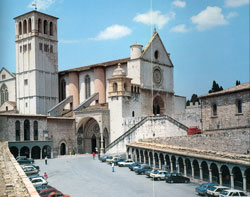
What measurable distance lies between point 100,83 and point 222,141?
32.5 meters

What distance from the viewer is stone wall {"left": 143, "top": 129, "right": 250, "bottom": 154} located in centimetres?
3117

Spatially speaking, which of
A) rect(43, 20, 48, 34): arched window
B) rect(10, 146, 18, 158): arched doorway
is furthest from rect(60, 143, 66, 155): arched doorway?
rect(43, 20, 48, 34): arched window

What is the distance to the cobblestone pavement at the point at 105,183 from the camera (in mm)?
26892

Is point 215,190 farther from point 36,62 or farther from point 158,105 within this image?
point 36,62

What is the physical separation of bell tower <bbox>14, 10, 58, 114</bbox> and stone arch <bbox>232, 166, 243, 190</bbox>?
137 ft

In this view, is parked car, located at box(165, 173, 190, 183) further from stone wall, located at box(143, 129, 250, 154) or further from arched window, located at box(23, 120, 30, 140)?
arched window, located at box(23, 120, 30, 140)

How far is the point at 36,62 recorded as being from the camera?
208 ft

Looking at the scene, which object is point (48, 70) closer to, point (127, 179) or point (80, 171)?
point (80, 171)

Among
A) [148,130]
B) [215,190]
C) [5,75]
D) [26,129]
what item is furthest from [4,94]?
[215,190]

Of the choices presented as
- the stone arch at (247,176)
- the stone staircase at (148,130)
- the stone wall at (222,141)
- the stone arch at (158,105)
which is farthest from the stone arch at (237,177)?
the stone arch at (158,105)

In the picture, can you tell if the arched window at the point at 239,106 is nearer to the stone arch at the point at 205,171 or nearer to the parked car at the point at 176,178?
the stone arch at the point at 205,171

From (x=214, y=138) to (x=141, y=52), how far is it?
2656 centimetres

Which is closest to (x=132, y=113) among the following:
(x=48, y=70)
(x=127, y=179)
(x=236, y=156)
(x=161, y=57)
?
(x=161, y=57)

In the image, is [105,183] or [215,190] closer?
[215,190]
